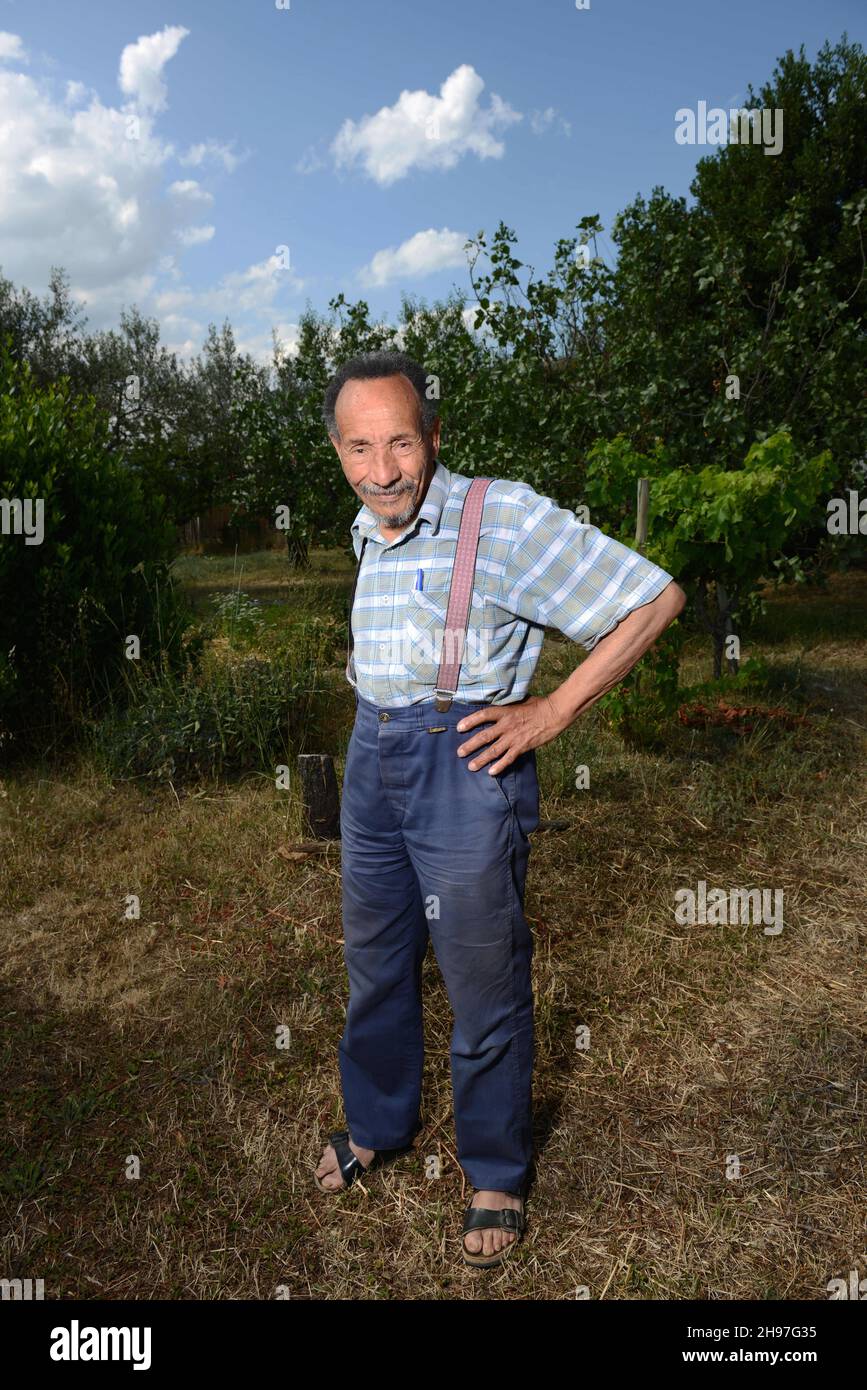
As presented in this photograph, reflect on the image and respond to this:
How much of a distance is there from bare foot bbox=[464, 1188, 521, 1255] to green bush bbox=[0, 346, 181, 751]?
447cm

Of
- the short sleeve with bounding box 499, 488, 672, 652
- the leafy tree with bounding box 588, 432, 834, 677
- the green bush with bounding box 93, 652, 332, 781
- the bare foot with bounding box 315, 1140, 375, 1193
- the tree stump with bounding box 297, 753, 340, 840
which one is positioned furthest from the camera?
the leafy tree with bounding box 588, 432, 834, 677

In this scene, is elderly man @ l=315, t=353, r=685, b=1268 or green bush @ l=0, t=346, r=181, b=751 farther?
green bush @ l=0, t=346, r=181, b=751

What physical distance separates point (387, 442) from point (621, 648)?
732mm

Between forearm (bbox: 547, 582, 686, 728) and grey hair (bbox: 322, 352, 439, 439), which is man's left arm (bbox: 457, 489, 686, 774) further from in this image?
grey hair (bbox: 322, 352, 439, 439)

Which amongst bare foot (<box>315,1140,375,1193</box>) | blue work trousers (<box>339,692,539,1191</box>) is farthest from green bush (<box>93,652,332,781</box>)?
blue work trousers (<box>339,692,539,1191</box>)

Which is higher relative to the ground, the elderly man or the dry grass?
the elderly man

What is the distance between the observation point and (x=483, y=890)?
2.25 m

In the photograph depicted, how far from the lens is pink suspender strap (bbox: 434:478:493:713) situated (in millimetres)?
2152

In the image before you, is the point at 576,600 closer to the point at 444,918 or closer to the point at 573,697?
the point at 573,697

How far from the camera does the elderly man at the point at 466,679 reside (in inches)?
84.5

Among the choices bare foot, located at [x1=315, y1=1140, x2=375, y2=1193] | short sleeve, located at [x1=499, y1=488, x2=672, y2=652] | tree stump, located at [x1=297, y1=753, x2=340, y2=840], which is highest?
short sleeve, located at [x1=499, y1=488, x2=672, y2=652]

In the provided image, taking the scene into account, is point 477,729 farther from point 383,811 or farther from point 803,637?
point 803,637

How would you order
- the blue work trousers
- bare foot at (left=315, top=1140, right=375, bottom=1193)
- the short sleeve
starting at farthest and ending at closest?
bare foot at (left=315, top=1140, right=375, bottom=1193) < the blue work trousers < the short sleeve
